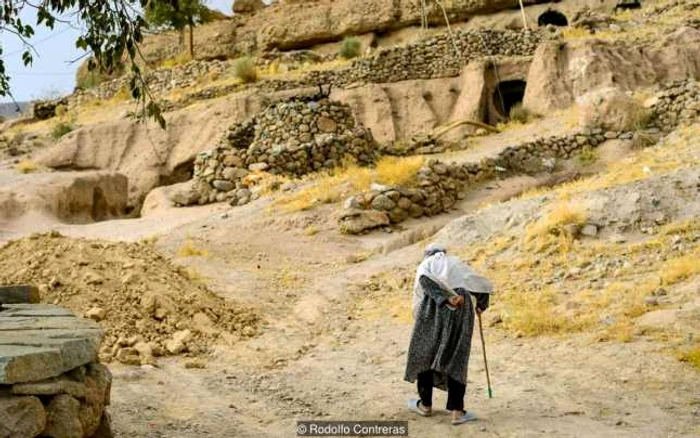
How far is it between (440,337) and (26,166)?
61.3 feet

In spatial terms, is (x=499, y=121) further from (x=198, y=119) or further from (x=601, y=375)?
(x=601, y=375)

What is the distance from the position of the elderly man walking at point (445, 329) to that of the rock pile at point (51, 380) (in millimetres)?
2219

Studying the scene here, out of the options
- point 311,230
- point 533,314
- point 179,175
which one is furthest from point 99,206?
point 533,314

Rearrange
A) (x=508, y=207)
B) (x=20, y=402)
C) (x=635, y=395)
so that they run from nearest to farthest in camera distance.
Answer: (x=20, y=402) → (x=635, y=395) → (x=508, y=207)

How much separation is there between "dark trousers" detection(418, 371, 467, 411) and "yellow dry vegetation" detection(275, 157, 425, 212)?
9529 millimetres

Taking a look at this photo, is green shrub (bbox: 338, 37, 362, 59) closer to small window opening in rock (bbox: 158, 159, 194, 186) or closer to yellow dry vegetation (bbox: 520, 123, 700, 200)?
small window opening in rock (bbox: 158, 159, 194, 186)

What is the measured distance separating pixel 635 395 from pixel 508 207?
638cm

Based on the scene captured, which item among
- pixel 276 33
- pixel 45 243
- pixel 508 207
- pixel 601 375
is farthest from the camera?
pixel 276 33

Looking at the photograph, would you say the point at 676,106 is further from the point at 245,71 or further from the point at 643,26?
the point at 245,71

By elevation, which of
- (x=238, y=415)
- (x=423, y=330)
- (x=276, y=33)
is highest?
(x=276, y=33)

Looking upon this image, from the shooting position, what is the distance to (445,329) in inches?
240

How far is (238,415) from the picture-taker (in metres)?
6.53

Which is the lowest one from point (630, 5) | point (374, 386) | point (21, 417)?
point (374, 386)

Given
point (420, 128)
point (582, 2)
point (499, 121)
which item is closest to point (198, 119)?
point (420, 128)
